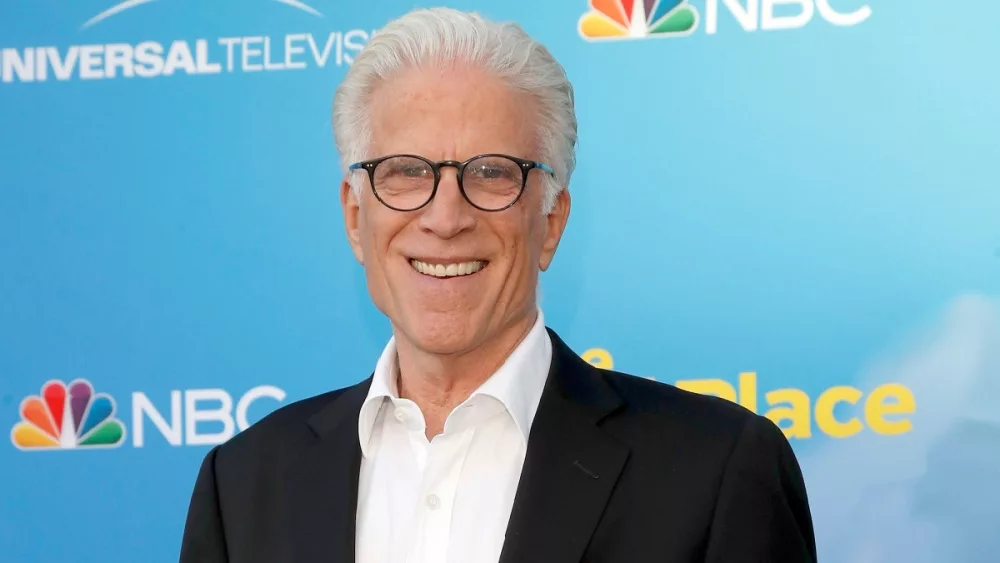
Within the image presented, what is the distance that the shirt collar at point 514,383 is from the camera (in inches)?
→ 60.4

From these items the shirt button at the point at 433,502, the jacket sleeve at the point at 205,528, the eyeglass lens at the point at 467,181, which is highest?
the eyeglass lens at the point at 467,181

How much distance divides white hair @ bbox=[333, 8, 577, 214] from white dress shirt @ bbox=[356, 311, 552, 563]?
A: 27 cm

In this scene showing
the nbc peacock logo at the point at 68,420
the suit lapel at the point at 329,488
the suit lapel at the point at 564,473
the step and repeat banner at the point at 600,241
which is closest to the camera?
the suit lapel at the point at 564,473

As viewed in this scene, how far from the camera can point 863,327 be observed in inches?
91.0

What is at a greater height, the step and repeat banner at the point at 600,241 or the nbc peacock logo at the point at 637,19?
the nbc peacock logo at the point at 637,19

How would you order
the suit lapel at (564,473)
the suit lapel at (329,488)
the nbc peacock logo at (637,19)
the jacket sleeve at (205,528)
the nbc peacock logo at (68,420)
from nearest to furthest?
the suit lapel at (564,473) < the suit lapel at (329,488) < the jacket sleeve at (205,528) < the nbc peacock logo at (637,19) < the nbc peacock logo at (68,420)

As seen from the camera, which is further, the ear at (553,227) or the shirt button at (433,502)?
the ear at (553,227)

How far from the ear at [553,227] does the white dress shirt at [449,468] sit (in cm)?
10

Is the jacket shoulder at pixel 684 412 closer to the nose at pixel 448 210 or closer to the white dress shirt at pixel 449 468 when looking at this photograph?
the white dress shirt at pixel 449 468

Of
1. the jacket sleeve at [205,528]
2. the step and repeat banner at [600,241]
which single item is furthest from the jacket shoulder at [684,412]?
the step and repeat banner at [600,241]

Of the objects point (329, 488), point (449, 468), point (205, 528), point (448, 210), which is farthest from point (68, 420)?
point (448, 210)

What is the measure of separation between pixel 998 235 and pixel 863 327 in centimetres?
33

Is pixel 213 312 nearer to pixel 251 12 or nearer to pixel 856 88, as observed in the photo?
pixel 251 12

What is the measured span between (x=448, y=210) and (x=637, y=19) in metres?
1.16
